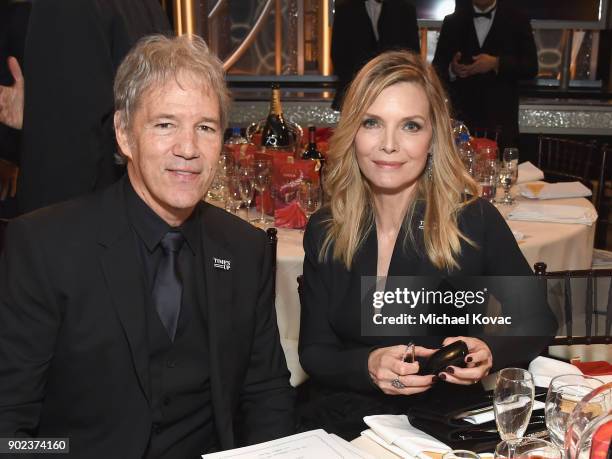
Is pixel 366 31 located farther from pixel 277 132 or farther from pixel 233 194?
pixel 233 194

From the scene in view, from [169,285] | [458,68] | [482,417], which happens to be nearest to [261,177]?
[169,285]

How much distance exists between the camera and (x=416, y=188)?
7.91 ft

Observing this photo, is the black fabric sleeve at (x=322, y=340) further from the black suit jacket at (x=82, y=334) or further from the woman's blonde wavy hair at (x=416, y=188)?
the black suit jacket at (x=82, y=334)

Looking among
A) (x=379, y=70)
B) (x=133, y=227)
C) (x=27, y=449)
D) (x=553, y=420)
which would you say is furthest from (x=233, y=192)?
(x=553, y=420)

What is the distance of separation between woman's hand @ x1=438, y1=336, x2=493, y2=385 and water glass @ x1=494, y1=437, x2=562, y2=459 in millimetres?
534

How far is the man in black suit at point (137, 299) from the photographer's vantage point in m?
1.76

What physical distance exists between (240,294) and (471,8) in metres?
4.31

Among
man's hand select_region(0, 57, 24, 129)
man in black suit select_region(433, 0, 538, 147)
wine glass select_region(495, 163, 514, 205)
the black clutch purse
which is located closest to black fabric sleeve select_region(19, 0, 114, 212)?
man's hand select_region(0, 57, 24, 129)

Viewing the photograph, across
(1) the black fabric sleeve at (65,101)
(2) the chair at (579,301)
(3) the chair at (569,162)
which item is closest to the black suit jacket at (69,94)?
(1) the black fabric sleeve at (65,101)

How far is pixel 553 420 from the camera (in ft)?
4.85

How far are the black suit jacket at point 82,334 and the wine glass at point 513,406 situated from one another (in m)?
0.70

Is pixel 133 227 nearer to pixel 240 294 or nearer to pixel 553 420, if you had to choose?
pixel 240 294

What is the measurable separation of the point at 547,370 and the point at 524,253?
1.26 metres

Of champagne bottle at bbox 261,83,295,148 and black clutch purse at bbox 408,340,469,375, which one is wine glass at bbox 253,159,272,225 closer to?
champagne bottle at bbox 261,83,295,148
